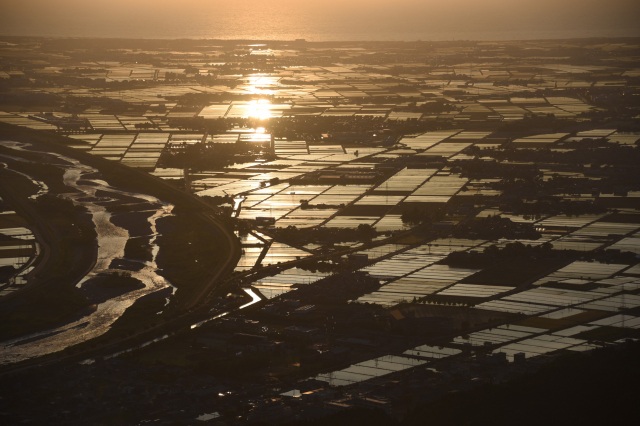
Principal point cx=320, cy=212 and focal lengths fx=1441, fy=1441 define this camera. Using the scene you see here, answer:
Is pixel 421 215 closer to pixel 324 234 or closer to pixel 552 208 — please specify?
pixel 324 234

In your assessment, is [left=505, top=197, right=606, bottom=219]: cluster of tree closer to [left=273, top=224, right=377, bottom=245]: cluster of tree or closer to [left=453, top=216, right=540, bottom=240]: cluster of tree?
[left=453, top=216, right=540, bottom=240]: cluster of tree

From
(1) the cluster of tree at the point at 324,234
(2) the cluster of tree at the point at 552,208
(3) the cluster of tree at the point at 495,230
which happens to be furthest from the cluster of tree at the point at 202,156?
(3) the cluster of tree at the point at 495,230

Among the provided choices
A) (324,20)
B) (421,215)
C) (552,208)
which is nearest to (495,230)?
(421,215)

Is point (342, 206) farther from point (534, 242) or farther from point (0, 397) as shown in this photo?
point (0, 397)

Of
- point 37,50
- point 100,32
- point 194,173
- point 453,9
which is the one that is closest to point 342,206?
point 194,173

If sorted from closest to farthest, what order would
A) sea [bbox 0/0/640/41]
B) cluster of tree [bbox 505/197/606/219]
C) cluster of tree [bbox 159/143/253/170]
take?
cluster of tree [bbox 505/197/606/219] < cluster of tree [bbox 159/143/253/170] < sea [bbox 0/0/640/41]

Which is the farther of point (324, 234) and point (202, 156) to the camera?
point (202, 156)

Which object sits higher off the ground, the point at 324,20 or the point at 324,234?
the point at 324,20

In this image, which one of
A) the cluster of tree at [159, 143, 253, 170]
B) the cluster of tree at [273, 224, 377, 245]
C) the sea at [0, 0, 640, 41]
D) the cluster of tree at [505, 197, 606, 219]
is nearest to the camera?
the cluster of tree at [273, 224, 377, 245]

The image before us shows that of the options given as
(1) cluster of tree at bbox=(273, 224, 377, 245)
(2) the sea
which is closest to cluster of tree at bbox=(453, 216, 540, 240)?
(1) cluster of tree at bbox=(273, 224, 377, 245)

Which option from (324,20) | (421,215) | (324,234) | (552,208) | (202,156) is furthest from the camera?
(324,20)
